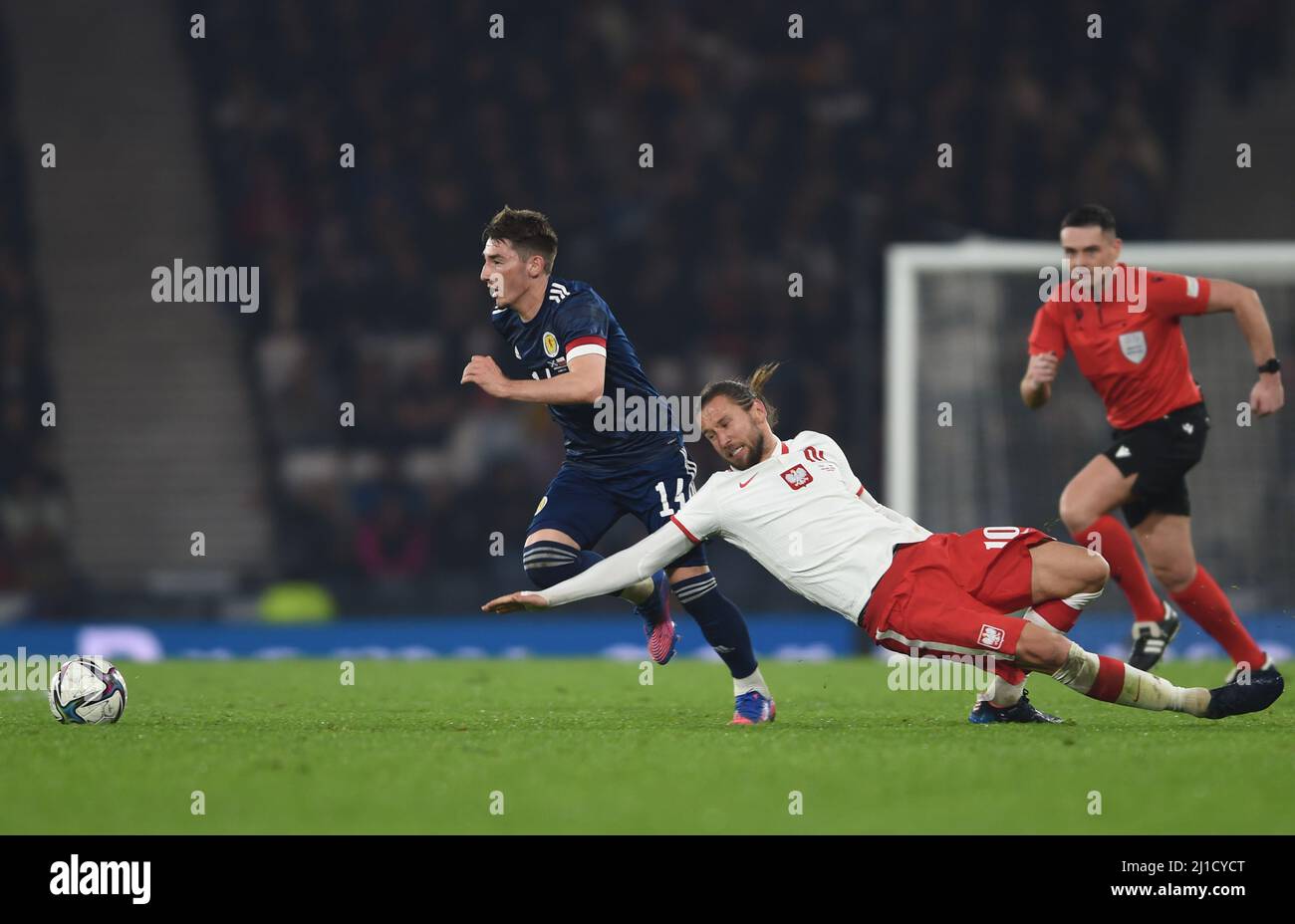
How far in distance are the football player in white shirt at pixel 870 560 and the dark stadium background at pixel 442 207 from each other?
7.95 m

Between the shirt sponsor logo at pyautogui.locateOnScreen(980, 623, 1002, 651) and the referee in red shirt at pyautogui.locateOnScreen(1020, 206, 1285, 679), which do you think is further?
the referee in red shirt at pyautogui.locateOnScreen(1020, 206, 1285, 679)

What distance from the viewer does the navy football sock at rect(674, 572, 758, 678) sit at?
690 centimetres

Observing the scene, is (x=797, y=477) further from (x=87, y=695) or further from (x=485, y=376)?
(x=87, y=695)

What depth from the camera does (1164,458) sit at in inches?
306

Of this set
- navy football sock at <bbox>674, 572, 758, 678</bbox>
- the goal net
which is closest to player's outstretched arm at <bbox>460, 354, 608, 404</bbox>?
navy football sock at <bbox>674, 572, 758, 678</bbox>

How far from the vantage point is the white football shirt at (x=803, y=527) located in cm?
637

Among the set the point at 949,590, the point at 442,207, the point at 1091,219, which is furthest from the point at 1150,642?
the point at 442,207

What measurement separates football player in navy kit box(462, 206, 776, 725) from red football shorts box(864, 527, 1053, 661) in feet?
2.66

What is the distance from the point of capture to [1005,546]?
6336mm

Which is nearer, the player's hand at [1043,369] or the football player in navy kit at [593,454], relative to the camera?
the football player in navy kit at [593,454]

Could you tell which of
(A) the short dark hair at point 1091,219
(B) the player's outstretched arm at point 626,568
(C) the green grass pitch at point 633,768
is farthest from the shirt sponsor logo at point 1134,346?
(B) the player's outstretched arm at point 626,568

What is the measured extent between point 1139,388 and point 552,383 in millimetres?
2885

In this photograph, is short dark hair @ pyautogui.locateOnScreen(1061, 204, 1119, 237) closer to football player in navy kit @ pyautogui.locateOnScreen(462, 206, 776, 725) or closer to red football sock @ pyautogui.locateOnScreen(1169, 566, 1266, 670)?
red football sock @ pyautogui.locateOnScreen(1169, 566, 1266, 670)

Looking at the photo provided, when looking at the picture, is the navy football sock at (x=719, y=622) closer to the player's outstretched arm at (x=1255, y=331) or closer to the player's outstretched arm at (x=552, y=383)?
the player's outstretched arm at (x=552, y=383)
